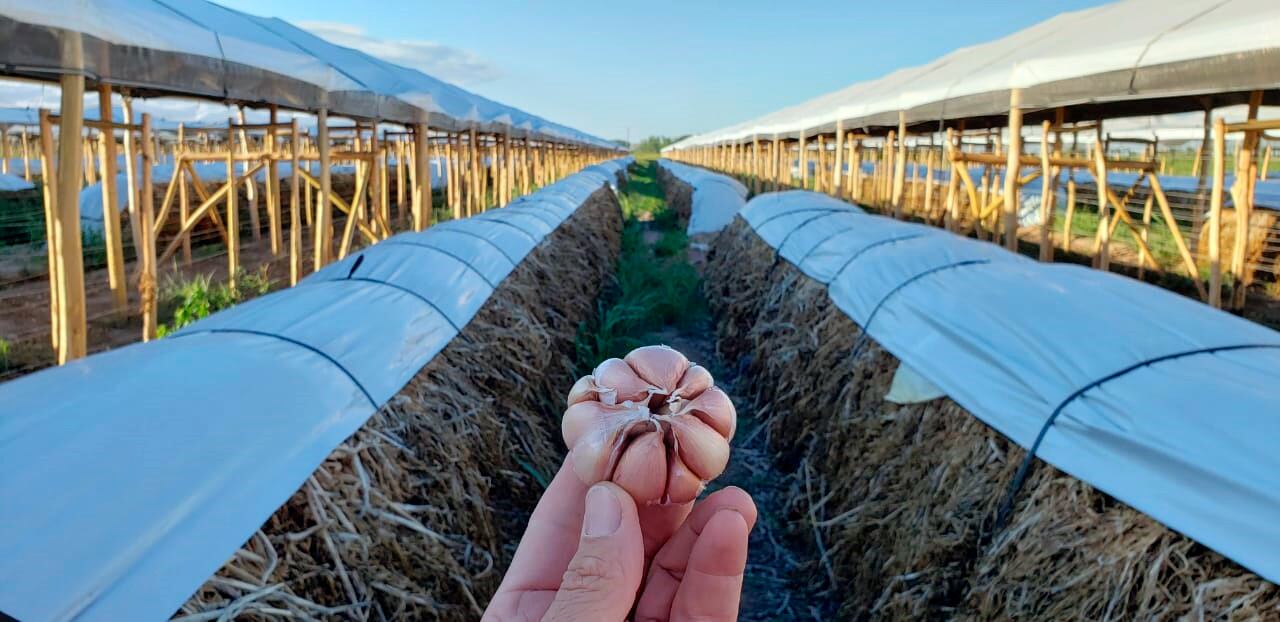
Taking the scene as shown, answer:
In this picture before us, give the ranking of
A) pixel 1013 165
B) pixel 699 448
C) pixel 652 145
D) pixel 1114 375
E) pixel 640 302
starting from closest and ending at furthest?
pixel 699 448 < pixel 1114 375 < pixel 1013 165 < pixel 640 302 < pixel 652 145

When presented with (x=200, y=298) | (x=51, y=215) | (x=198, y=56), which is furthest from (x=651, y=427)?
(x=200, y=298)

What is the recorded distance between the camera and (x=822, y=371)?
17.2 ft

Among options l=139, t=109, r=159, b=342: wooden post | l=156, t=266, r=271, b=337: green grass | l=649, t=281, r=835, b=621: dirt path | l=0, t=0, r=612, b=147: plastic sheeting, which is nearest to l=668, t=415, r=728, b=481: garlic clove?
l=649, t=281, r=835, b=621: dirt path

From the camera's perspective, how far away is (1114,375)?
2.73m

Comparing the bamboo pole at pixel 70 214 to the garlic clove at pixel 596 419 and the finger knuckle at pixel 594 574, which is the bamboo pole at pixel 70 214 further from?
the finger knuckle at pixel 594 574

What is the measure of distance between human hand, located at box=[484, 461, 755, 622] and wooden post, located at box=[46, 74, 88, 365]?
14.1 feet

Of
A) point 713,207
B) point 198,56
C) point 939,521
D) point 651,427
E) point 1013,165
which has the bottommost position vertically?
point 939,521

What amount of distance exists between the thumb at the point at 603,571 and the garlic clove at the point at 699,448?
0.34ft

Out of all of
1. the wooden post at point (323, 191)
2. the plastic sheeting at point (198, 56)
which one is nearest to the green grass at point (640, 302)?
the wooden post at point (323, 191)

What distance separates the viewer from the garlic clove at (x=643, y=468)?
90cm

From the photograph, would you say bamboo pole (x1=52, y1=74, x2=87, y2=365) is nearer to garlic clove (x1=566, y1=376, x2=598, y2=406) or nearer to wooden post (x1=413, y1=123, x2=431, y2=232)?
garlic clove (x1=566, y1=376, x2=598, y2=406)

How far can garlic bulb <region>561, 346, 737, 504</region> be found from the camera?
908mm

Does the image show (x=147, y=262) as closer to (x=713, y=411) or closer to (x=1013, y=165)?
(x=713, y=411)

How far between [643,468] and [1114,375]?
247 cm
